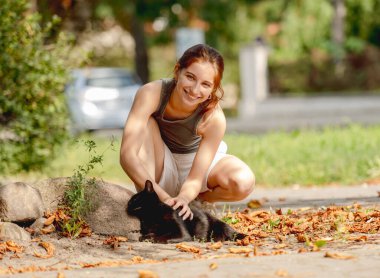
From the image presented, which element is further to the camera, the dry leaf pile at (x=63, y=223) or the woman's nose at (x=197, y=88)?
the woman's nose at (x=197, y=88)

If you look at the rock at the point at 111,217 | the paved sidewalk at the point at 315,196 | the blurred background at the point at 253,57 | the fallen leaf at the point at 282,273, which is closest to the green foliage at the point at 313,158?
the blurred background at the point at 253,57

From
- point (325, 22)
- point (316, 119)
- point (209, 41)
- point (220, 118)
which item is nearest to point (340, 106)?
point (316, 119)

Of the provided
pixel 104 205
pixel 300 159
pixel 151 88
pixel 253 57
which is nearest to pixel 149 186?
pixel 104 205

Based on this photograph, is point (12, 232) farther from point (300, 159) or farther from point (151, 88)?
point (300, 159)

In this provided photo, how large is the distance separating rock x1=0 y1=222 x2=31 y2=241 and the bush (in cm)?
392

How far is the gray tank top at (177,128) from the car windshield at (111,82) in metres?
16.5

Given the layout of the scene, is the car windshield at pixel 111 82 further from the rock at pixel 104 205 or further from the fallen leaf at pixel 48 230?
the fallen leaf at pixel 48 230

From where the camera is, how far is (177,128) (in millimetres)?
6672

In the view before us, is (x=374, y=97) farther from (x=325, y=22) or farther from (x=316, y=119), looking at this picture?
(x=325, y=22)

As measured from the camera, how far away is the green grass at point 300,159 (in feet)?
35.4

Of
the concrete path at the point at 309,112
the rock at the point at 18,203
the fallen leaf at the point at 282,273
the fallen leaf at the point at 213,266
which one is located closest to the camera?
the fallen leaf at the point at 282,273

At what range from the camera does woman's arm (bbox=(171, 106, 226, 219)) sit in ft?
20.7

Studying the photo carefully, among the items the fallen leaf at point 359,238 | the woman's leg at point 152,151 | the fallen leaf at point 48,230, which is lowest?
the fallen leaf at point 359,238

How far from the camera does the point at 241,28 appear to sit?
33469 mm
